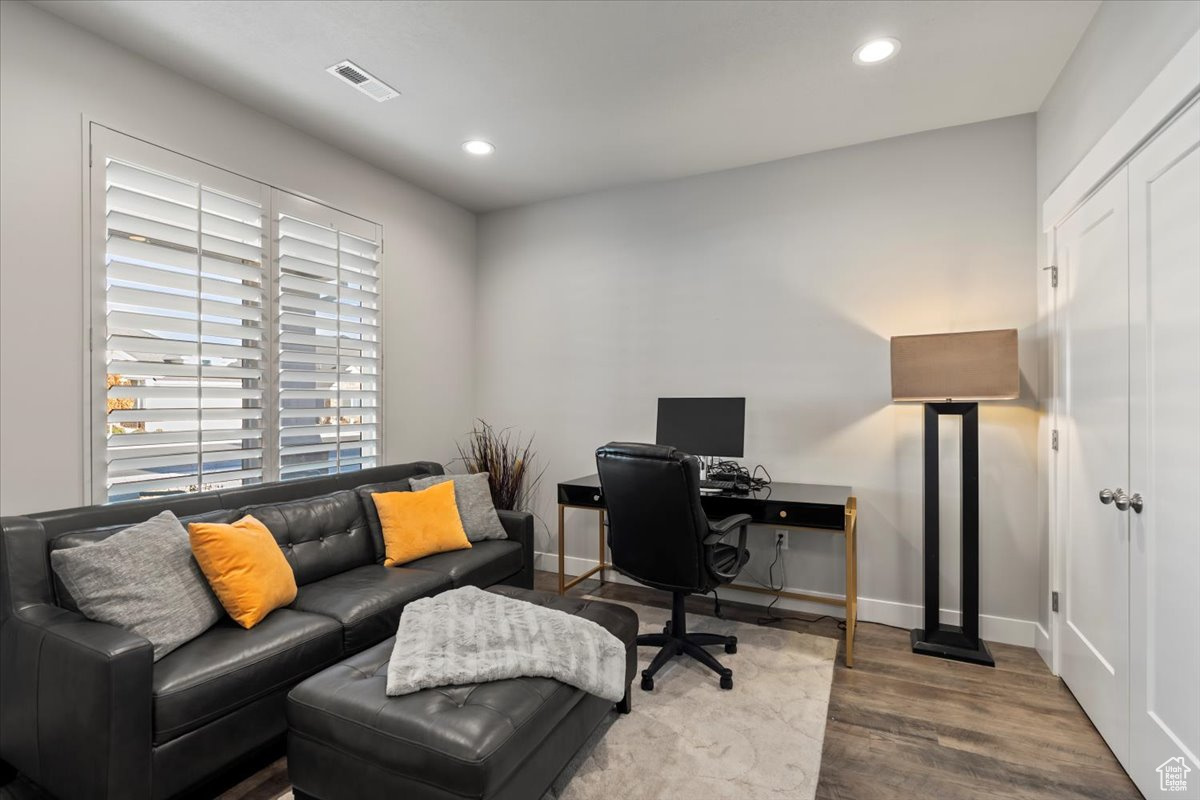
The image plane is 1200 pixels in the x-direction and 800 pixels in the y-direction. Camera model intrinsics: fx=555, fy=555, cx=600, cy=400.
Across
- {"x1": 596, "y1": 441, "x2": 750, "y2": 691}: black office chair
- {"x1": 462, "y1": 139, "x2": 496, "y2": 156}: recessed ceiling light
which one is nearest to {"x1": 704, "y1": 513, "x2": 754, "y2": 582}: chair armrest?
{"x1": 596, "y1": 441, "x2": 750, "y2": 691}: black office chair

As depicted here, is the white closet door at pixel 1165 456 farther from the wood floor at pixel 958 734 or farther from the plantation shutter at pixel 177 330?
the plantation shutter at pixel 177 330

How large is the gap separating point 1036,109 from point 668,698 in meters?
3.48

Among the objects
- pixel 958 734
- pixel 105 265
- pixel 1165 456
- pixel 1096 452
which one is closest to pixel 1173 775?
pixel 958 734

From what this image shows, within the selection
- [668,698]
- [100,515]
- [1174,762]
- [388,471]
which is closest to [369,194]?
[388,471]

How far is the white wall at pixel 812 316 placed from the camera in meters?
3.01

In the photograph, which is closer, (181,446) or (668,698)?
(668,698)

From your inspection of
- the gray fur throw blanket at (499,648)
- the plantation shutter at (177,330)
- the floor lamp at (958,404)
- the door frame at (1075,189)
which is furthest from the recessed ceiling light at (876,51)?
the plantation shutter at (177,330)

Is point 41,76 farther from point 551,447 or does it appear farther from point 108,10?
point 551,447

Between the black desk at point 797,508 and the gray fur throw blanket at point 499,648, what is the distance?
115cm

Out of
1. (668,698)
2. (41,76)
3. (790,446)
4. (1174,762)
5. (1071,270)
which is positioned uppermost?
(41,76)

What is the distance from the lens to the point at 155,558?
197 cm

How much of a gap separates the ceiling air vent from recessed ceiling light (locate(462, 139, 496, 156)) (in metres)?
0.59

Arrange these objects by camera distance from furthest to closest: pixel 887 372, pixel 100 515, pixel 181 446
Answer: pixel 887 372 → pixel 181 446 → pixel 100 515

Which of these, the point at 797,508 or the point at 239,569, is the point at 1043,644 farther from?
the point at 239,569
